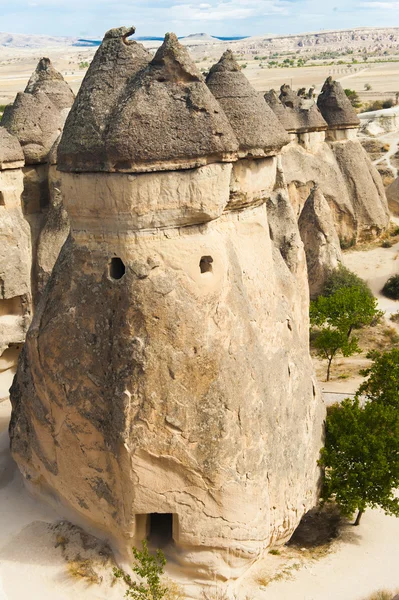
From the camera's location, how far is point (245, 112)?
11141 mm

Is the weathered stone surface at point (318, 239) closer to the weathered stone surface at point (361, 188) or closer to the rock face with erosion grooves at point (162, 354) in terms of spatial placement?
the weathered stone surface at point (361, 188)

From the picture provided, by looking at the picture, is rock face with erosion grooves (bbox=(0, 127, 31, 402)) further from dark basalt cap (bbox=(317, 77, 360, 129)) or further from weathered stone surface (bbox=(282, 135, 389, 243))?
dark basalt cap (bbox=(317, 77, 360, 129))

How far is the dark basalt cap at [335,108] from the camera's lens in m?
27.7

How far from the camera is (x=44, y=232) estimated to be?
52.8 feet

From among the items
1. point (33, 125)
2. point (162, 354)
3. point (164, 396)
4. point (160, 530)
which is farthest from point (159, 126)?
point (33, 125)

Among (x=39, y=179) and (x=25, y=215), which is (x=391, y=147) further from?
(x=25, y=215)

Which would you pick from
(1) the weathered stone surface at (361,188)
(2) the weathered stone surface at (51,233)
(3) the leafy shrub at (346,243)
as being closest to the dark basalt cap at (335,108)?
(1) the weathered stone surface at (361,188)

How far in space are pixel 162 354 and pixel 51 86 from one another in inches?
446

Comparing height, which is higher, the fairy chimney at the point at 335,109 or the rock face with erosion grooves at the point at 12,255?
the fairy chimney at the point at 335,109

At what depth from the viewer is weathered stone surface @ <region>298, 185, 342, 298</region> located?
2164cm

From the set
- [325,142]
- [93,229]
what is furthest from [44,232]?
[325,142]

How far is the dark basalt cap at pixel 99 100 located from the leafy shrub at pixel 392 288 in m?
16.4

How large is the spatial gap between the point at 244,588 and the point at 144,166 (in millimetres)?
5767

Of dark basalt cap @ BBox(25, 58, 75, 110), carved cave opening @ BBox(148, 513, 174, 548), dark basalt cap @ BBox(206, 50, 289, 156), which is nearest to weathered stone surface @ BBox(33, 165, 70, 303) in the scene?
dark basalt cap @ BBox(25, 58, 75, 110)
